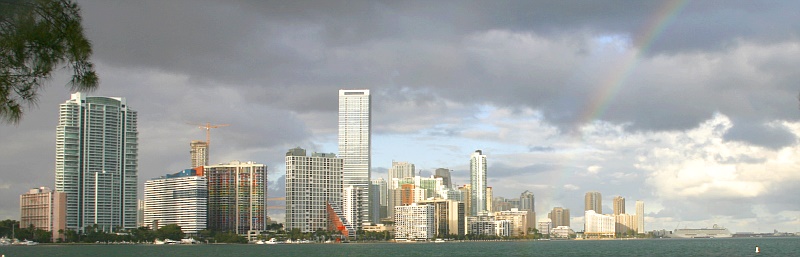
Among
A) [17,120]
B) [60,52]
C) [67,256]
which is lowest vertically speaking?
[67,256]

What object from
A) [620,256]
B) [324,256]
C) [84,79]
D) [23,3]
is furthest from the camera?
[324,256]

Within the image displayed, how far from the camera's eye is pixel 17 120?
20891 mm

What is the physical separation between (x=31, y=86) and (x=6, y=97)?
678mm

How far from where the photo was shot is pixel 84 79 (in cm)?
2119

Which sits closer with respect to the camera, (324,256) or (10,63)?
(10,63)

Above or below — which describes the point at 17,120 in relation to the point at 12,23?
below

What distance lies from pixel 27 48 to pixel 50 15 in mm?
904

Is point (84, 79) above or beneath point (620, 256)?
above

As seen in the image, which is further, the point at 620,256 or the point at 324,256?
the point at 324,256

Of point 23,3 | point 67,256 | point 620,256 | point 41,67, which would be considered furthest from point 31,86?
point 67,256

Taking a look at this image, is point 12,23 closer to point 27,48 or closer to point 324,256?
point 27,48

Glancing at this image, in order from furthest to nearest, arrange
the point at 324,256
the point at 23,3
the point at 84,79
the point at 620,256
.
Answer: the point at 324,256 < the point at 620,256 < the point at 84,79 < the point at 23,3

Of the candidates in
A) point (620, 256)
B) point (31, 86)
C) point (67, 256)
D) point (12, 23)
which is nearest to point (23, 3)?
→ point (12, 23)

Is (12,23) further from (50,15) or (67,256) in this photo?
(67,256)
